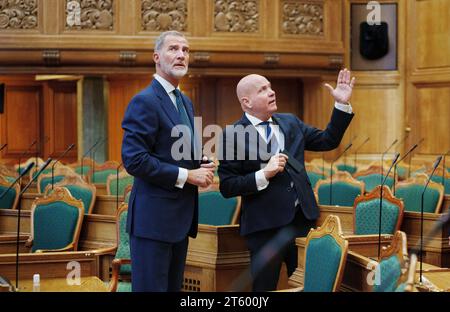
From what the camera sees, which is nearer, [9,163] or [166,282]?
[166,282]

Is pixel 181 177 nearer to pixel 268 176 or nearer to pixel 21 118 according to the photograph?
pixel 268 176

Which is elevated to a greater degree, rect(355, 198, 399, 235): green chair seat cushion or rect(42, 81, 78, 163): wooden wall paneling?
rect(42, 81, 78, 163): wooden wall paneling

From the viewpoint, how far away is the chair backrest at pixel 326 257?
3373mm

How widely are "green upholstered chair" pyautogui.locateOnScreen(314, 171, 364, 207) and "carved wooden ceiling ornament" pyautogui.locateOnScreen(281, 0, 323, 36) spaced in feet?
18.0

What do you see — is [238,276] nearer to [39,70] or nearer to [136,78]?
[39,70]

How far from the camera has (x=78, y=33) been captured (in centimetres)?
1211

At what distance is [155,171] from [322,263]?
30.8 inches

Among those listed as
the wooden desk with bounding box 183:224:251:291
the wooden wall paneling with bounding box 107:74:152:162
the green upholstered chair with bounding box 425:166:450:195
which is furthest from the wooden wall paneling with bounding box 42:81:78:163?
the wooden desk with bounding box 183:224:251:291

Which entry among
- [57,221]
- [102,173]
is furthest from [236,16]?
[57,221]

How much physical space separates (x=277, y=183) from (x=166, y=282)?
0.88 meters

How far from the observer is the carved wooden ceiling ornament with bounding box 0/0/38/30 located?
12.1 metres

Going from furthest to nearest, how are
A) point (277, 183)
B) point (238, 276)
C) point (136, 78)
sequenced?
point (136, 78) → point (238, 276) → point (277, 183)

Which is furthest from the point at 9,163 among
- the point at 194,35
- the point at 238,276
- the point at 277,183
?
the point at 277,183

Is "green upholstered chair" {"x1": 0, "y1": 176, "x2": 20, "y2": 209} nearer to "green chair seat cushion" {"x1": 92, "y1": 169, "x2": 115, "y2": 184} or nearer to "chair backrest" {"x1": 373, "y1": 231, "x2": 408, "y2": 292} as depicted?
"green chair seat cushion" {"x1": 92, "y1": 169, "x2": 115, "y2": 184}
